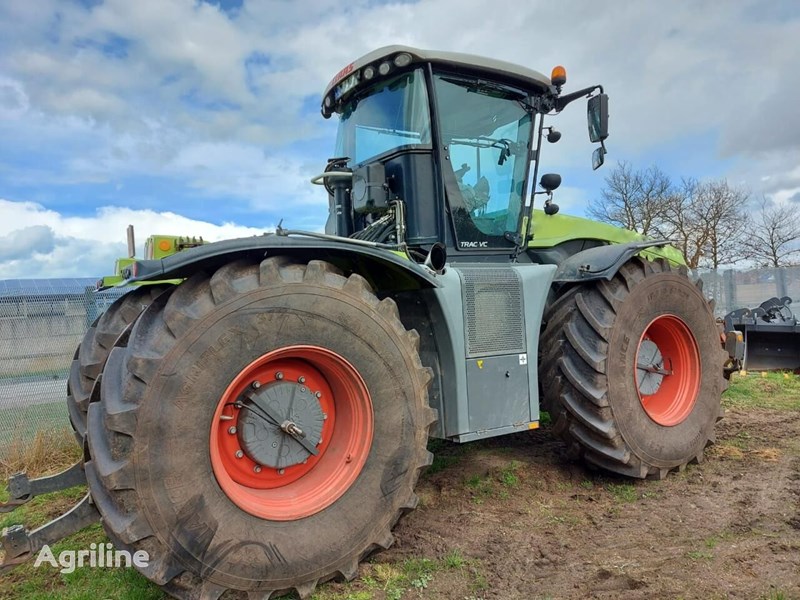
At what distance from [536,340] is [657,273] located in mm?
1276

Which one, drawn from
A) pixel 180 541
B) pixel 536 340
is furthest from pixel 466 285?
pixel 180 541

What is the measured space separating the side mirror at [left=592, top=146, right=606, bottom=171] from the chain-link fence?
5.63 metres

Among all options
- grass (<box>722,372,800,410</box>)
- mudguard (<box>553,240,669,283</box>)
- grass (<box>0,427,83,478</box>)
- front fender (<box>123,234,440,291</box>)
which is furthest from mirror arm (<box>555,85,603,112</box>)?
grass (<box>0,427,83,478</box>)

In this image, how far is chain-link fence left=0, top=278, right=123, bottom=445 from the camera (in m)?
5.90

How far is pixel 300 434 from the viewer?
289cm

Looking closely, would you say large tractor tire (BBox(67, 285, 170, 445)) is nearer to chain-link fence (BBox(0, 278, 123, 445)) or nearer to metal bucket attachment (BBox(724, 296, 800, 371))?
chain-link fence (BBox(0, 278, 123, 445))

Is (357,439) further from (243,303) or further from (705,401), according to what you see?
(705,401)

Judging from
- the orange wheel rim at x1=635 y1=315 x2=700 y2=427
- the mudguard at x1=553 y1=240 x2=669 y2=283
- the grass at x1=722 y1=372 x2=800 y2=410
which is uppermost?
the mudguard at x1=553 y1=240 x2=669 y2=283

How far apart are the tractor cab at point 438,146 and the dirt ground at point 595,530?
1.73 metres

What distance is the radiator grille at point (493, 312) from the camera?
12.2 ft

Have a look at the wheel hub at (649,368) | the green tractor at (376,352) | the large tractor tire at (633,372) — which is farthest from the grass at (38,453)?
the wheel hub at (649,368)

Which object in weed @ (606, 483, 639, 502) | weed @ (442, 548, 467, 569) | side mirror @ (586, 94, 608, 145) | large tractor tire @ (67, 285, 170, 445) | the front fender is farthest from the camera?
side mirror @ (586, 94, 608, 145)

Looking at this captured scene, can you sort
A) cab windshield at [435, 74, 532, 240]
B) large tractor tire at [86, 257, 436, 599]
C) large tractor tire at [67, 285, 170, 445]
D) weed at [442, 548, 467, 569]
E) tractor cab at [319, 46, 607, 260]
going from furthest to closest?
cab windshield at [435, 74, 532, 240] < tractor cab at [319, 46, 607, 260] < large tractor tire at [67, 285, 170, 445] < weed at [442, 548, 467, 569] < large tractor tire at [86, 257, 436, 599]

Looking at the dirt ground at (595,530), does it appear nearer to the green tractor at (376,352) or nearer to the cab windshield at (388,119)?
the green tractor at (376,352)
